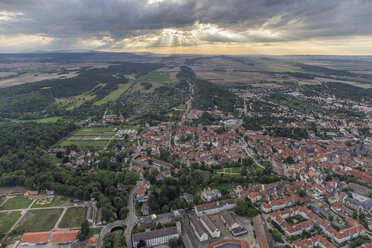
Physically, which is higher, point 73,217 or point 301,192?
point 301,192

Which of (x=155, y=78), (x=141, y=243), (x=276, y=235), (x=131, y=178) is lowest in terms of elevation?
(x=276, y=235)

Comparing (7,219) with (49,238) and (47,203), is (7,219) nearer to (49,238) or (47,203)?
(47,203)

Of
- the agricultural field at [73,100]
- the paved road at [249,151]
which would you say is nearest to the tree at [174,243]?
the paved road at [249,151]

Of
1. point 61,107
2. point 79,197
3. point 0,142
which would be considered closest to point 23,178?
point 79,197

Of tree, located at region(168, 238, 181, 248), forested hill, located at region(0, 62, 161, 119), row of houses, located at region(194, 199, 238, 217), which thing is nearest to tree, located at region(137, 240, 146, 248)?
tree, located at region(168, 238, 181, 248)

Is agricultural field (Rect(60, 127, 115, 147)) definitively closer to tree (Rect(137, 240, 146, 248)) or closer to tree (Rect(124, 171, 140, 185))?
tree (Rect(124, 171, 140, 185))

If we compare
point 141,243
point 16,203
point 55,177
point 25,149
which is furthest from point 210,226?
point 25,149
